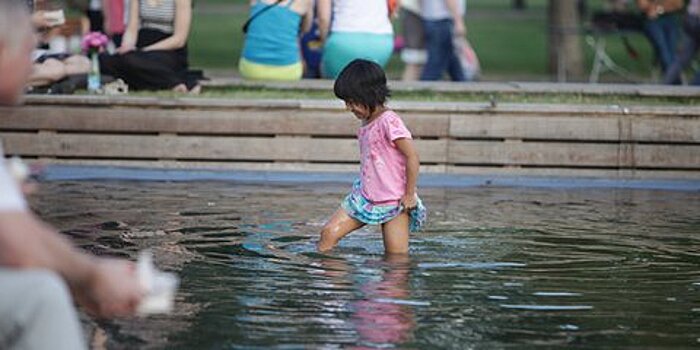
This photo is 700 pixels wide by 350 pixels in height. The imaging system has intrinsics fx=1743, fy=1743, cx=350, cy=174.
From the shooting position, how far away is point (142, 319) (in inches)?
301

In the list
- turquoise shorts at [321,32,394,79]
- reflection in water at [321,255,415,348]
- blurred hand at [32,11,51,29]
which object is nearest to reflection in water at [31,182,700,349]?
reflection in water at [321,255,415,348]

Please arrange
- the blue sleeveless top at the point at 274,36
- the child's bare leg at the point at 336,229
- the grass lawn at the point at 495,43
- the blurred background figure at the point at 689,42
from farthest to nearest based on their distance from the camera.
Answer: the grass lawn at the point at 495,43 → the blurred background figure at the point at 689,42 → the blue sleeveless top at the point at 274,36 → the child's bare leg at the point at 336,229

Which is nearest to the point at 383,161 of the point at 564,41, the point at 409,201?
the point at 409,201

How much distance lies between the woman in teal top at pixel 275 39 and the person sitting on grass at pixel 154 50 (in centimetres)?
77

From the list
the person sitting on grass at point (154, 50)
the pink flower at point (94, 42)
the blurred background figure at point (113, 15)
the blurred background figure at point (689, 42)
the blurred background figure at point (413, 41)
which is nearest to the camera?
the pink flower at point (94, 42)

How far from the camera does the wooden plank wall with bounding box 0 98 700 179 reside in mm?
13477

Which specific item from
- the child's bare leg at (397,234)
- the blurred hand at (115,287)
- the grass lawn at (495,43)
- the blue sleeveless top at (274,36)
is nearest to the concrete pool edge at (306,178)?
the blue sleeveless top at (274,36)

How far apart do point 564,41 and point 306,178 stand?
947 cm

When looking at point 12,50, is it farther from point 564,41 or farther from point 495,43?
point 495,43

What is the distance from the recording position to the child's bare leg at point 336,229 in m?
10.0

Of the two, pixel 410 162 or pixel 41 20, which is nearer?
pixel 410 162

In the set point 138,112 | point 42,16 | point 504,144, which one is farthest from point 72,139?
point 504,144

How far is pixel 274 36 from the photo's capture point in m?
15.7

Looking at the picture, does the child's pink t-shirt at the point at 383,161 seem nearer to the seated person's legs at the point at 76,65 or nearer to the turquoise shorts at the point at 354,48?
the seated person's legs at the point at 76,65
